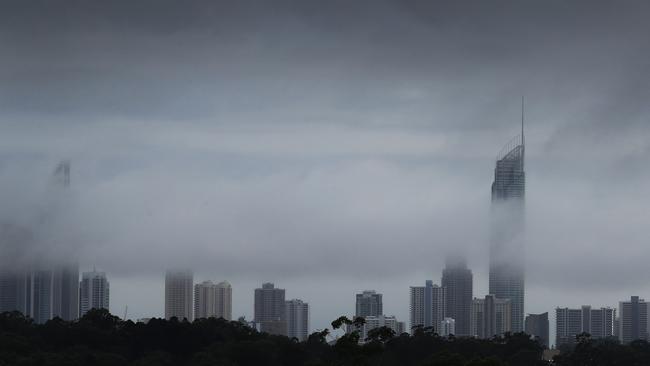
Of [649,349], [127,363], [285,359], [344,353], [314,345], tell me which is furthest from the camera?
[649,349]

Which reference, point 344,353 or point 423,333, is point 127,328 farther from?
point 344,353

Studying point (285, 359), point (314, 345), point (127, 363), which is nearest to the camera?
point (127, 363)

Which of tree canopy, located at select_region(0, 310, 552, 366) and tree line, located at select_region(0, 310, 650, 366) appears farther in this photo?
tree line, located at select_region(0, 310, 650, 366)

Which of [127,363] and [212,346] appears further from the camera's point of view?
[212,346]

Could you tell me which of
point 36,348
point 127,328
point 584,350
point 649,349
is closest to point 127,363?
point 36,348

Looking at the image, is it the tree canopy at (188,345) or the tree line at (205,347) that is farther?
the tree line at (205,347)

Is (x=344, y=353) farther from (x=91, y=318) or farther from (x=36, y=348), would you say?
(x=91, y=318)

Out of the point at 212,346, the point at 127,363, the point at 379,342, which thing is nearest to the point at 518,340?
the point at 212,346

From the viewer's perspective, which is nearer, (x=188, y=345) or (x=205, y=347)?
(x=205, y=347)

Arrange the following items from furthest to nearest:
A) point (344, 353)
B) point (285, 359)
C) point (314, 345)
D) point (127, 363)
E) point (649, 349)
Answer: point (649, 349)
point (314, 345)
point (285, 359)
point (127, 363)
point (344, 353)

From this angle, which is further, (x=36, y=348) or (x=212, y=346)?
(x=212, y=346)
